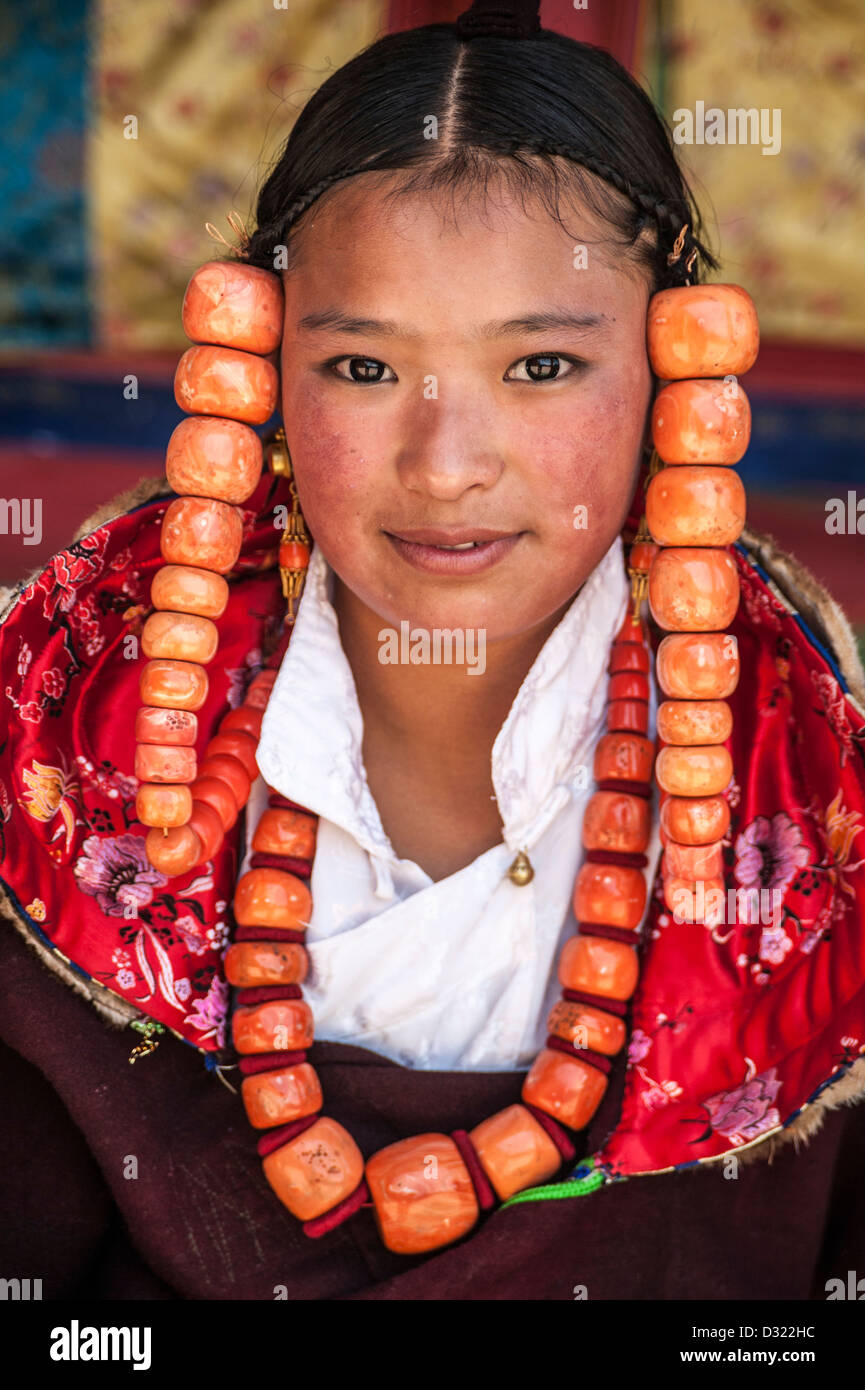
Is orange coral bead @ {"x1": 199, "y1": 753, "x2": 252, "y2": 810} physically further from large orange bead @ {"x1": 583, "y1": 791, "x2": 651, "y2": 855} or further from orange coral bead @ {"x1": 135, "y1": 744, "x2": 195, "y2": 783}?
large orange bead @ {"x1": 583, "y1": 791, "x2": 651, "y2": 855}

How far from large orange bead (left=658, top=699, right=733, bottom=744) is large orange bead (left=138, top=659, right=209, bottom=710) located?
1.64 ft

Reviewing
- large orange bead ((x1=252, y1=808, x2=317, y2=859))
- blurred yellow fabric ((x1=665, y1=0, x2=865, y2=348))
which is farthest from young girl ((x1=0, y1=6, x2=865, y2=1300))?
blurred yellow fabric ((x1=665, y1=0, x2=865, y2=348))

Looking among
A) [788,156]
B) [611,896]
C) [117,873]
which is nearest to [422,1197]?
[611,896]

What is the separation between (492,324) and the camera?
1231 mm

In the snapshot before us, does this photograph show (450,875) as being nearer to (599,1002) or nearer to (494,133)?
(599,1002)

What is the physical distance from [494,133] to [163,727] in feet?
2.27

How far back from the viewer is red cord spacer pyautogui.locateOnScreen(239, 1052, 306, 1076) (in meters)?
1.46

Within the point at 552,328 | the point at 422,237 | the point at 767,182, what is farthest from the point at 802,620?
the point at 767,182

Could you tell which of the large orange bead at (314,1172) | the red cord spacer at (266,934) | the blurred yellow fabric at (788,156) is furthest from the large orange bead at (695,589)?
the blurred yellow fabric at (788,156)

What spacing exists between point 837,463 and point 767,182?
636 millimetres

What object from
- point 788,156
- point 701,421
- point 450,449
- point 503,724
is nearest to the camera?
A: point 450,449

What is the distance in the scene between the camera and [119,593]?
60.4 inches

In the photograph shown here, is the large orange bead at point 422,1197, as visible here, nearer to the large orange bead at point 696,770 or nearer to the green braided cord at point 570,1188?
the green braided cord at point 570,1188

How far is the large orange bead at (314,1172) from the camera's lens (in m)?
1.40
